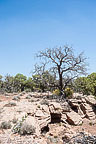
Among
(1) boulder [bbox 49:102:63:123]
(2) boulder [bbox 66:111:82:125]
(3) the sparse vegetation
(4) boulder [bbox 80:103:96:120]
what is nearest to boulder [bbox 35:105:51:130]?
(1) boulder [bbox 49:102:63:123]

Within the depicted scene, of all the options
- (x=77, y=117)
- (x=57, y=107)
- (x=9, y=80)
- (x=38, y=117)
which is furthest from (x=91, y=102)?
(x=9, y=80)

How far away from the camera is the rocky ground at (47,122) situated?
5.76m

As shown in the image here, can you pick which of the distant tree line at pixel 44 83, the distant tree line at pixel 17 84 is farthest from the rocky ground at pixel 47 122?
the distant tree line at pixel 17 84

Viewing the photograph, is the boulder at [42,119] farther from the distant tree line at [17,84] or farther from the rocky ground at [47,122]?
the distant tree line at [17,84]

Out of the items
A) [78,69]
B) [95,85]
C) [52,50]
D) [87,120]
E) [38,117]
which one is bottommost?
[87,120]

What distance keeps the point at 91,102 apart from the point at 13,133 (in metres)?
11.8

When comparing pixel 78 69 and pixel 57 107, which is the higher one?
pixel 78 69

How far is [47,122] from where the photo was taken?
9531 millimetres

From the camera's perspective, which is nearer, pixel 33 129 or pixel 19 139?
pixel 19 139

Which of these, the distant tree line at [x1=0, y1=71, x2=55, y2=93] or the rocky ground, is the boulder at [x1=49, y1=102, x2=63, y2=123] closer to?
the rocky ground

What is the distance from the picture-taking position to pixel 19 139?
219 inches

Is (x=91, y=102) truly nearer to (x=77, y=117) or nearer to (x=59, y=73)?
(x=77, y=117)

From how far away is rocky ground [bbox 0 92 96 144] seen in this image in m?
5.76

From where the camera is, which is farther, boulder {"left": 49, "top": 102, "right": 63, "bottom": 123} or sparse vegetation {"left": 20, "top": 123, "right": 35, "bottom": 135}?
boulder {"left": 49, "top": 102, "right": 63, "bottom": 123}
